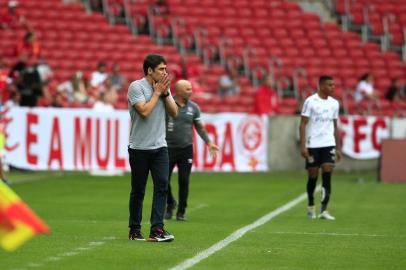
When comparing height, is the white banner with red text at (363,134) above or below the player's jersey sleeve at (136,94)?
below

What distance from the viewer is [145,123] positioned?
42.7 feet

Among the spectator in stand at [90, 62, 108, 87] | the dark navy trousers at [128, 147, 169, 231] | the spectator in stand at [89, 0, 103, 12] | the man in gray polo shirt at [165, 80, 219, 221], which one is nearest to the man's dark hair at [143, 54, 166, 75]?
the dark navy trousers at [128, 147, 169, 231]

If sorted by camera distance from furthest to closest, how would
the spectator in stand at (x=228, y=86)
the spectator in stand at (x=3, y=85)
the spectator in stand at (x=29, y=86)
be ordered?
→ the spectator in stand at (x=228, y=86) < the spectator in stand at (x=29, y=86) < the spectator in stand at (x=3, y=85)

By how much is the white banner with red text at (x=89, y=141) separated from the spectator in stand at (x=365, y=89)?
5.81 m

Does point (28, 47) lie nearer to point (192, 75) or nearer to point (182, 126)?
point (192, 75)

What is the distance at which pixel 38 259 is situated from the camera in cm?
1134

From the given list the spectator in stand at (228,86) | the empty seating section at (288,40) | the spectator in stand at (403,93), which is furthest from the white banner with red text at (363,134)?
the empty seating section at (288,40)

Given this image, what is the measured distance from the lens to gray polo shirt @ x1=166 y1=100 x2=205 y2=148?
55.8 feet

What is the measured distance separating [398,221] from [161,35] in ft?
65.6

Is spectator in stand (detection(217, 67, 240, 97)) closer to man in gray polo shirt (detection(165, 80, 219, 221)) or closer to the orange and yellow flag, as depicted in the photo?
man in gray polo shirt (detection(165, 80, 219, 221))

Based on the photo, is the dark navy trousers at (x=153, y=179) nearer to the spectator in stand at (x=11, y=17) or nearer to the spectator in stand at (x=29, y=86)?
the spectator in stand at (x=29, y=86)

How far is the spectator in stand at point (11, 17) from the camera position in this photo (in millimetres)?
34281

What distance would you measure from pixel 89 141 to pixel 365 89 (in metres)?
8.83

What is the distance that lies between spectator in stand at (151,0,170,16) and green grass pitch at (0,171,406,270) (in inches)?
A: 461
